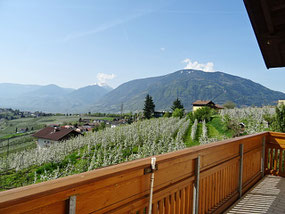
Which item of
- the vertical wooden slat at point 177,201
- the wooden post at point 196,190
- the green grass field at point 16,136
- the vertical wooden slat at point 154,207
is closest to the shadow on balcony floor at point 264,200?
the wooden post at point 196,190

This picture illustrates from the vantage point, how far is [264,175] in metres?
3.81

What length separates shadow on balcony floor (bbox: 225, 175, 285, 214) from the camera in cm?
245

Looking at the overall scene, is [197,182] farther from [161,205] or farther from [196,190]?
[161,205]

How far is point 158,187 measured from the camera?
49.9 inches

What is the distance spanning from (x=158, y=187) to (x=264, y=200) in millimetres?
2419

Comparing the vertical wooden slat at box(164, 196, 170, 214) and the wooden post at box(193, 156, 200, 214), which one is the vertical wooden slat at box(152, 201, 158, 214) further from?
the wooden post at box(193, 156, 200, 214)

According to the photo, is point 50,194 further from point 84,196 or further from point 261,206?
point 261,206

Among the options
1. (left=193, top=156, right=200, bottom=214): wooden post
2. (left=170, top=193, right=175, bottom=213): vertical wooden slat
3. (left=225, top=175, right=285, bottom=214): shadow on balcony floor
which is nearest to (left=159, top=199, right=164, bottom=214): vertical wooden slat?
(left=170, top=193, right=175, bottom=213): vertical wooden slat

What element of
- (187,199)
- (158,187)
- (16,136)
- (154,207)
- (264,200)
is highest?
(158,187)

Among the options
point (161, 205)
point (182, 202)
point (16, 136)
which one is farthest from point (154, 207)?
point (16, 136)

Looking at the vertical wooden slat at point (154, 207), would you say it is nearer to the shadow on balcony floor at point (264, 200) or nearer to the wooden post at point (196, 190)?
the wooden post at point (196, 190)

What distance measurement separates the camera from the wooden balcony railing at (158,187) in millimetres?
711

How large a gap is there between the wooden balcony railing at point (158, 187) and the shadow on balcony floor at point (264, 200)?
4.4 inches

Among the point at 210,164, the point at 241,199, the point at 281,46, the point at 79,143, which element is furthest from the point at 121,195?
the point at 79,143
